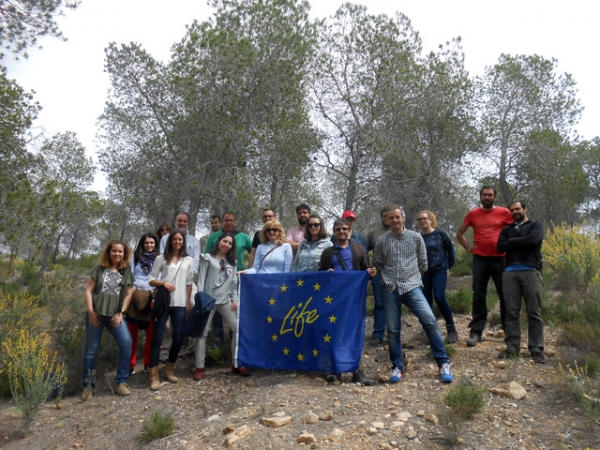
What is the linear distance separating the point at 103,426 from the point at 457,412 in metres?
3.58

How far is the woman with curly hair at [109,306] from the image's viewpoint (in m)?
5.19

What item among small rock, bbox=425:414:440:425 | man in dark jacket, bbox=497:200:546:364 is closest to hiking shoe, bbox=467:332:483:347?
man in dark jacket, bbox=497:200:546:364

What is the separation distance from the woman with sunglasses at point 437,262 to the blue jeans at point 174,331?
3130 millimetres

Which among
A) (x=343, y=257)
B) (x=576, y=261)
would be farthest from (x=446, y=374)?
(x=576, y=261)

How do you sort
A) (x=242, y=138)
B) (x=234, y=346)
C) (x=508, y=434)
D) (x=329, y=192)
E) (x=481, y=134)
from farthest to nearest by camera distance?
1. (x=481, y=134)
2. (x=329, y=192)
3. (x=242, y=138)
4. (x=234, y=346)
5. (x=508, y=434)

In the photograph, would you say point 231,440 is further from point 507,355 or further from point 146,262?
point 507,355

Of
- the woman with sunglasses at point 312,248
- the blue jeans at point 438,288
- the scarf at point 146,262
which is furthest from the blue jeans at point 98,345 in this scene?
the blue jeans at point 438,288

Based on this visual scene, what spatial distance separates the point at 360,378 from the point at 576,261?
5.51 m

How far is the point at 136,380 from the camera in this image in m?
5.72

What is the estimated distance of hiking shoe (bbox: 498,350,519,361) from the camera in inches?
198

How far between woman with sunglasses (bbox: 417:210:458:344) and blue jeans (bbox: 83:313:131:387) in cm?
378

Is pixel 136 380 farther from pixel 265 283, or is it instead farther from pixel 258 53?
pixel 258 53

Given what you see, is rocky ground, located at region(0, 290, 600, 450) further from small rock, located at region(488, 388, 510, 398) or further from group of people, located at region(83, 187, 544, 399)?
group of people, located at region(83, 187, 544, 399)

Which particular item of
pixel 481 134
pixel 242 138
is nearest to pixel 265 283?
pixel 242 138
